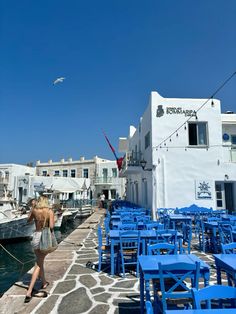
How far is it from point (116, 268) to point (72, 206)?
83.0ft

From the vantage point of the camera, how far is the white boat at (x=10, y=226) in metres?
15.3

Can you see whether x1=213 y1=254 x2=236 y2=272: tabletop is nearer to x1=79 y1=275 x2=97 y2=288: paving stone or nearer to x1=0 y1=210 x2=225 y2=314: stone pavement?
x1=0 y1=210 x2=225 y2=314: stone pavement

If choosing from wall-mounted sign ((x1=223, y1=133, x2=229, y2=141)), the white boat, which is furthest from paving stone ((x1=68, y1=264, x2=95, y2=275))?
wall-mounted sign ((x1=223, y1=133, x2=229, y2=141))

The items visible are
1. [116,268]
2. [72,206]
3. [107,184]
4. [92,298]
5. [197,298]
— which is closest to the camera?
[197,298]

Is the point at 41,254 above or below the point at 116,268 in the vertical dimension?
above

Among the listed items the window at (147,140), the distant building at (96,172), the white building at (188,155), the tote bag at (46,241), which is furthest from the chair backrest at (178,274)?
the distant building at (96,172)

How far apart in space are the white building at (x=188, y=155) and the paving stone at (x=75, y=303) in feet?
34.5

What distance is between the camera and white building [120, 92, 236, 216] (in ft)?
50.6

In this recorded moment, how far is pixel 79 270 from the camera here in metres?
6.66

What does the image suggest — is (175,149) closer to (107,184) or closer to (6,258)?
(6,258)

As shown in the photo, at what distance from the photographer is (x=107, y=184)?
45.2 m

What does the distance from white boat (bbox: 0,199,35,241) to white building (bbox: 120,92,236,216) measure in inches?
306

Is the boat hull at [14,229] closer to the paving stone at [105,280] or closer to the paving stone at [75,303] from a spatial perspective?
the paving stone at [105,280]

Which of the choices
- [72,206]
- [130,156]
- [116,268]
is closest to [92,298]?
[116,268]
